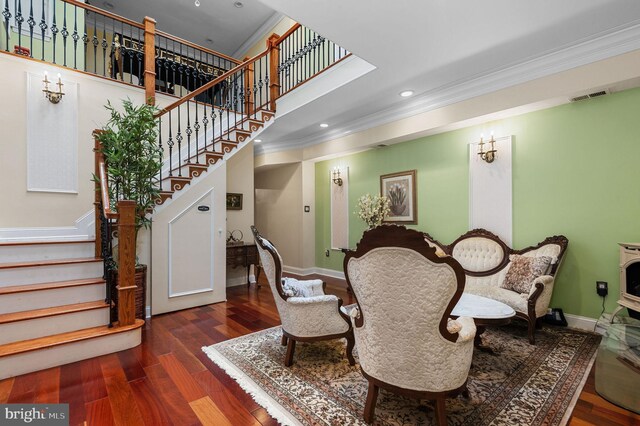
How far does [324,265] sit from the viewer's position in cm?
651

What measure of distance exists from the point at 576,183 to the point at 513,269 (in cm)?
123

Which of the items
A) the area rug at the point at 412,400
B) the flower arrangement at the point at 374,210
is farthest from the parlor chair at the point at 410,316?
the flower arrangement at the point at 374,210

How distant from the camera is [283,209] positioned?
6941 mm

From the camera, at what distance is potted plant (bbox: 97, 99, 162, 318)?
3.19 m

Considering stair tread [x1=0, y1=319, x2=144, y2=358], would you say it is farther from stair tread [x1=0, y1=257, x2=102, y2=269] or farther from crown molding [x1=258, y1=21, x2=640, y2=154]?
crown molding [x1=258, y1=21, x2=640, y2=154]

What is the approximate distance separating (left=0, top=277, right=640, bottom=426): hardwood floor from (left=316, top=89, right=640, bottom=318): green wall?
1.50 m

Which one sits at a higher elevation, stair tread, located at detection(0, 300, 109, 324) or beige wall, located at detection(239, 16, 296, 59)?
beige wall, located at detection(239, 16, 296, 59)

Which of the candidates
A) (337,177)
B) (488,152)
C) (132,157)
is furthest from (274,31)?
(488,152)

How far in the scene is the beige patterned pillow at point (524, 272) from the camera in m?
3.15

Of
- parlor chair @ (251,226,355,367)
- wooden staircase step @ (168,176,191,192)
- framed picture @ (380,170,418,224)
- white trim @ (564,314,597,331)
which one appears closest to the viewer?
parlor chair @ (251,226,355,367)

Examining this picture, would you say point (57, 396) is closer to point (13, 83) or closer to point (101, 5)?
point (13, 83)

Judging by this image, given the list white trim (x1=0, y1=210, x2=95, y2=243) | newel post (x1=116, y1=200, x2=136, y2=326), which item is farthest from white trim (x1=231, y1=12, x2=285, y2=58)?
newel post (x1=116, y1=200, x2=136, y2=326)

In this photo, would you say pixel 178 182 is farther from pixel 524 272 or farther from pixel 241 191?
pixel 524 272

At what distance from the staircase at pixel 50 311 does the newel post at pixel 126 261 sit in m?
0.15
